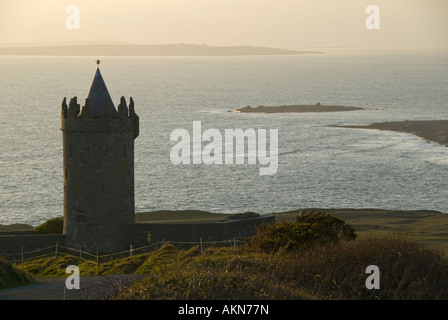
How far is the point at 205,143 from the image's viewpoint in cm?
13262

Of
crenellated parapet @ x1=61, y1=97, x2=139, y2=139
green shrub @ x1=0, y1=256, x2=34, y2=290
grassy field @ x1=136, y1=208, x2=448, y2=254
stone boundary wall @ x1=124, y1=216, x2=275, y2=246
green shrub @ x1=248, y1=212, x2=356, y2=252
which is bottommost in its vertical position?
grassy field @ x1=136, y1=208, x2=448, y2=254

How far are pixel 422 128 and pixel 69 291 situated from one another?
388ft

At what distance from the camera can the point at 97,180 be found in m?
42.5

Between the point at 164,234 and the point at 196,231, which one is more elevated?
the point at 196,231

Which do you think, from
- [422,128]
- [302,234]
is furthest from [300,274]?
[422,128]

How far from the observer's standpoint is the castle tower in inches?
1674

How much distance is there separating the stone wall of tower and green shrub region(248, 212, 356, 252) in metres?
9.05

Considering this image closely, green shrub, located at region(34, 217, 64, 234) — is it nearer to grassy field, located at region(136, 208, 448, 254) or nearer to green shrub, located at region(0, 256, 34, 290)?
grassy field, located at region(136, 208, 448, 254)

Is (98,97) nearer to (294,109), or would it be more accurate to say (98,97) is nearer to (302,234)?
(302,234)

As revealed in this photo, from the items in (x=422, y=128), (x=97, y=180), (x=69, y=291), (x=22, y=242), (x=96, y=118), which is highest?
(x=96, y=118)

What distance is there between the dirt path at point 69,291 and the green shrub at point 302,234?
6869mm

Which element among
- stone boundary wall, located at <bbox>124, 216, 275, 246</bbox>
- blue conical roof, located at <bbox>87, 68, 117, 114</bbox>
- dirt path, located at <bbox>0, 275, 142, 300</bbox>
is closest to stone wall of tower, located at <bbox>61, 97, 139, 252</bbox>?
blue conical roof, located at <bbox>87, 68, 117, 114</bbox>

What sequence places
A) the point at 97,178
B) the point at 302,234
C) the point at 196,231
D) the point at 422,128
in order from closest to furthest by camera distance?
the point at 302,234 < the point at 196,231 < the point at 97,178 < the point at 422,128

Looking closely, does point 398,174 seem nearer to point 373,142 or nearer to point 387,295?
point 373,142
